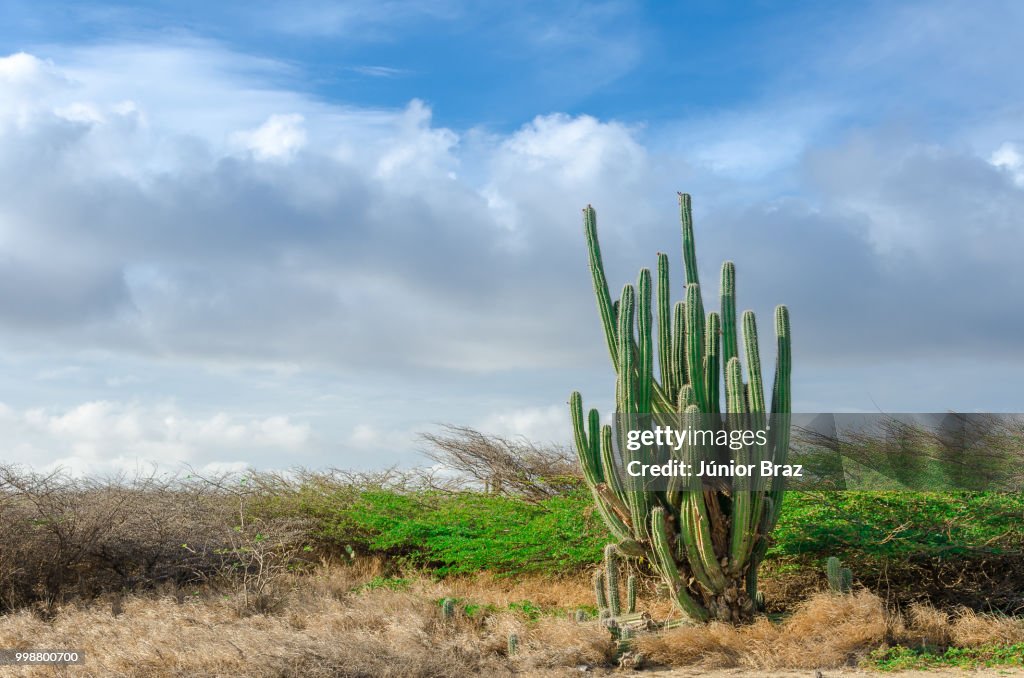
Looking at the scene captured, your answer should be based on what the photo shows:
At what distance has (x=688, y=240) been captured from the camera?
9938 mm

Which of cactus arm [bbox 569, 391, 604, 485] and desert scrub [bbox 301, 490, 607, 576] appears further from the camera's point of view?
desert scrub [bbox 301, 490, 607, 576]

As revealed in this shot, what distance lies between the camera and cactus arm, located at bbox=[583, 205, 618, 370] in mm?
9656

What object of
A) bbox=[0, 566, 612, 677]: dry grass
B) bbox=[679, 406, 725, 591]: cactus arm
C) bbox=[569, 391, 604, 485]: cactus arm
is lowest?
bbox=[0, 566, 612, 677]: dry grass

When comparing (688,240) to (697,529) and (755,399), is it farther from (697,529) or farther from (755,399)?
(697,529)

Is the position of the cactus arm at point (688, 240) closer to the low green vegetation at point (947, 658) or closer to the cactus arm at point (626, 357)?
the cactus arm at point (626, 357)

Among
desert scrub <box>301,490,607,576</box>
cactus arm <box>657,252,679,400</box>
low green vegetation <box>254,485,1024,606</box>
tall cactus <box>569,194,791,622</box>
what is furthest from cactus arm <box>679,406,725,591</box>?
desert scrub <box>301,490,607,576</box>

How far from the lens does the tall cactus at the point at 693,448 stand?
28.5 feet

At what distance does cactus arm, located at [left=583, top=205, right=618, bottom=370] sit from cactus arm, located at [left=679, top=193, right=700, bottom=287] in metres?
0.87

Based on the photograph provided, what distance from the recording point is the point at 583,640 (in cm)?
817

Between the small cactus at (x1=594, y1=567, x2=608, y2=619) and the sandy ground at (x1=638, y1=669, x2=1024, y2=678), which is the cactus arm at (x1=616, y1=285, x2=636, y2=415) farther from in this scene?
the sandy ground at (x1=638, y1=669, x2=1024, y2=678)

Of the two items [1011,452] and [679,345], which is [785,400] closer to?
[679,345]

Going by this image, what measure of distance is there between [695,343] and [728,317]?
41 cm

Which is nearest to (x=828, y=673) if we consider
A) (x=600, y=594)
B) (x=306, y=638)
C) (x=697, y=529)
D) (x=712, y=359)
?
(x=697, y=529)

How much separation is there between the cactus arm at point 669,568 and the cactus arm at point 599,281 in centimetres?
168
